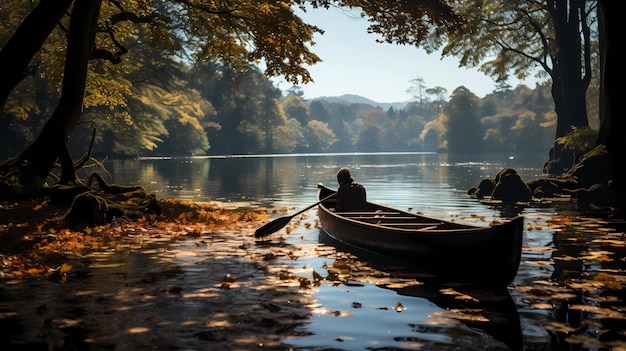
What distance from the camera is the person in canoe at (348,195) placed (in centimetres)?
1375

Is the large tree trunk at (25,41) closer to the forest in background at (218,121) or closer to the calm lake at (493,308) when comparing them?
the calm lake at (493,308)

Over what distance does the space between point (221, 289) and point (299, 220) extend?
958 centimetres

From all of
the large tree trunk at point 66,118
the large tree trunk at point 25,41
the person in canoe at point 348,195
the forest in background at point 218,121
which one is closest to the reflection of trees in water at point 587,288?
the person in canoe at point 348,195

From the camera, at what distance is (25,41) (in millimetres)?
12336

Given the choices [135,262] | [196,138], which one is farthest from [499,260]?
[196,138]

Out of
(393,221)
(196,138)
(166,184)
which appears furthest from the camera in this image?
(196,138)

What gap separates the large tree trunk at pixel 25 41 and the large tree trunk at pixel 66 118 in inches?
129

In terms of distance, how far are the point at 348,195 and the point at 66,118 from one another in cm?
800

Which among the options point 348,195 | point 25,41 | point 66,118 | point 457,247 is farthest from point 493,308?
point 66,118

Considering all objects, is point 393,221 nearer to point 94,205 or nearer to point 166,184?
point 94,205

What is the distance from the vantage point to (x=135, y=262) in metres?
10.0

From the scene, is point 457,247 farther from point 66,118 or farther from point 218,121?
point 218,121

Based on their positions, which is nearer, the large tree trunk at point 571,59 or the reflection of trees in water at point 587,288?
the reflection of trees in water at point 587,288

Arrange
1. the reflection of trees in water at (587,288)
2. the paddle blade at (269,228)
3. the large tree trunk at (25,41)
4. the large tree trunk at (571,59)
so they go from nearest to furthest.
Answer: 1. the reflection of trees in water at (587,288)
2. the large tree trunk at (25,41)
3. the paddle blade at (269,228)
4. the large tree trunk at (571,59)
